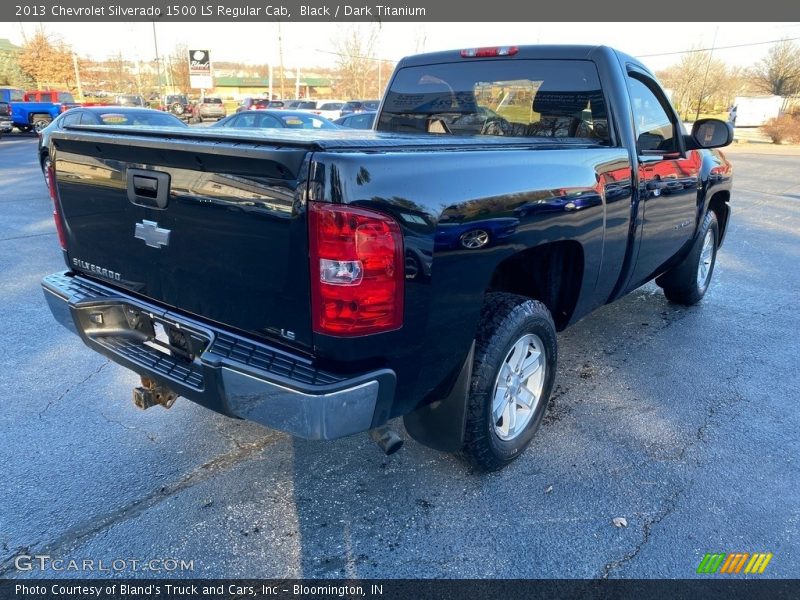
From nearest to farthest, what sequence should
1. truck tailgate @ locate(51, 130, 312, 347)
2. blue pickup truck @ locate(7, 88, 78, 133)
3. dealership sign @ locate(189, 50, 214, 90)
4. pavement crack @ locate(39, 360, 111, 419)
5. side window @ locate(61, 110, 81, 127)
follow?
truck tailgate @ locate(51, 130, 312, 347) < pavement crack @ locate(39, 360, 111, 419) < side window @ locate(61, 110, 81, 127) < blue pickup truck @ locate(7, 88, 78, 133) < dealership sign @ locate(189, 50, 214, 90)

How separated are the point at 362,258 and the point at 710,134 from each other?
10.9ft

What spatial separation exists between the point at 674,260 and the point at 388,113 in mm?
2453

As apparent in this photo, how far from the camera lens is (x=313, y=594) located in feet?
7.02

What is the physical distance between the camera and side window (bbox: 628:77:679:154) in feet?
11.8

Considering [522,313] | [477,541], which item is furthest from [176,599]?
[522,313]

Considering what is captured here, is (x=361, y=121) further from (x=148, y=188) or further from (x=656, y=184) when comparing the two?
(x=148, y=188)

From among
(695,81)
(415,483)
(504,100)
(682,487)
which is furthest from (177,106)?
Answer: (695,81)

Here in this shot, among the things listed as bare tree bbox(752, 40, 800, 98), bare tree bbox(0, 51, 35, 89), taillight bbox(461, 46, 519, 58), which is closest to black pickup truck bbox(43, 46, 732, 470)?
taillight bbox(461, 46, 519, 58)

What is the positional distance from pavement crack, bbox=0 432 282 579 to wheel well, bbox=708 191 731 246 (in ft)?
13.7

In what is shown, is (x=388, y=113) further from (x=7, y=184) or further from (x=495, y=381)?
(x=7, y=184)

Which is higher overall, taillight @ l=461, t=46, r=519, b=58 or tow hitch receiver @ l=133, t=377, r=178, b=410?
taillight @ l=461, t=46, r=519, b=58

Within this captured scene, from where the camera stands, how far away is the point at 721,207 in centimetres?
530

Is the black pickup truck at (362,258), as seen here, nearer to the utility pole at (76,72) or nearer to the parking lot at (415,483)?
the parking lot at (415,483)

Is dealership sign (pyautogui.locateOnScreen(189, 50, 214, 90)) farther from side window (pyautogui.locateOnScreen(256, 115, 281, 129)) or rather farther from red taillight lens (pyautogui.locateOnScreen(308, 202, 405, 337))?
red taillight lens (pyautogui.locateOnScreen(308, 202, 405, 337))
